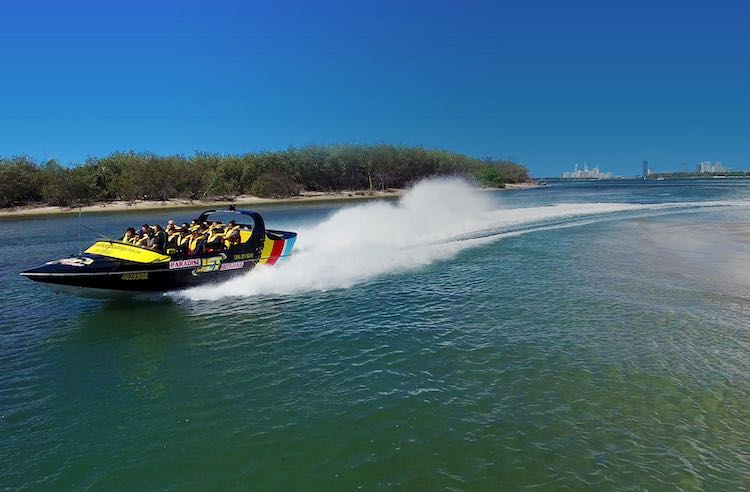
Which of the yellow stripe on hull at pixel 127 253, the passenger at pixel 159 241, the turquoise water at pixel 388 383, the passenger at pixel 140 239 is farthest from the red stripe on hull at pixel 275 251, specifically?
the passenger at pixel 140 239

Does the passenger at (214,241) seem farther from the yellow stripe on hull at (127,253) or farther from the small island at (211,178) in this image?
the small island at (211,178)

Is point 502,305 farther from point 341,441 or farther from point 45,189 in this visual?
point 45,189

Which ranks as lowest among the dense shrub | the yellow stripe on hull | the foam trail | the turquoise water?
the turquoise water

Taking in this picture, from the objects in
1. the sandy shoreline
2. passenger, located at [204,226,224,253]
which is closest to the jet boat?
passenger, located at [204,226,224,253]

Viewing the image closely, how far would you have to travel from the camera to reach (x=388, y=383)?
8.48 m

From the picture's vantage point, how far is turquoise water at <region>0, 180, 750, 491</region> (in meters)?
6.12

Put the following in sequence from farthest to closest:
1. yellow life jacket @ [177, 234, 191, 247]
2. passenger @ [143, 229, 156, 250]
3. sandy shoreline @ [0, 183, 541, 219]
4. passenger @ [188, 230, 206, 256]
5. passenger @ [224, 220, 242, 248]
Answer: sandy shoreline @ [0, 183, 541, 219] → passenger @ [224, 220, 242, 248] → yellow life jacket @ [177, 234, 191, 247] → passenger @ [188, 230, 206, 256] → passenger @ [143, 229, 156, 250]

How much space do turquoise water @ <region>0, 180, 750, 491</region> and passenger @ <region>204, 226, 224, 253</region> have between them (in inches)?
51.6

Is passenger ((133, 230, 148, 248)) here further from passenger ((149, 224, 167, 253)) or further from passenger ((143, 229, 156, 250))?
passenger ((149, 224, 167, 253))

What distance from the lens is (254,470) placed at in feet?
20.1

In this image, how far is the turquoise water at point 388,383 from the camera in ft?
20.1

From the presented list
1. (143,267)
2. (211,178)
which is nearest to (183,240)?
(143,267)

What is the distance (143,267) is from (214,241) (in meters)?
2.42

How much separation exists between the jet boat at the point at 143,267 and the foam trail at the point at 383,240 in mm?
462
